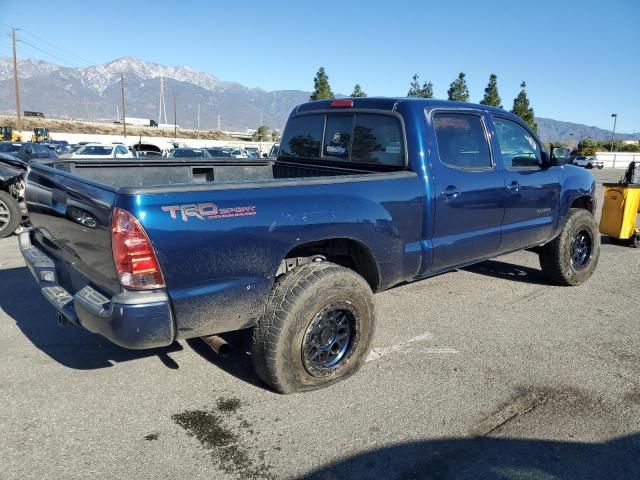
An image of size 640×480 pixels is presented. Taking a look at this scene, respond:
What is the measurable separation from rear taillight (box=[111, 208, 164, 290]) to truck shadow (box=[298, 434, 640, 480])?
127 centimetres

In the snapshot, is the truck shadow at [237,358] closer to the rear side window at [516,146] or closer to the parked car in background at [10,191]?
the rear side window at [516,146]

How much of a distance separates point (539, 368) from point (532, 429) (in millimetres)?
892

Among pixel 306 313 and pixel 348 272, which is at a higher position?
pixel 348 272

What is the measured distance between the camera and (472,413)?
123 inches

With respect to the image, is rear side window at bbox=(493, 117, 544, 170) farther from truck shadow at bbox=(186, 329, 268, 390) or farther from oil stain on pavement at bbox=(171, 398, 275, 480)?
oil stain on pavement at bbox=(171, 398, 275, 480)

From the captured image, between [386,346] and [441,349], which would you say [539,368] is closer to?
[441,349]

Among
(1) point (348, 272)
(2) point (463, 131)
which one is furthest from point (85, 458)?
(2) point (463, 131)

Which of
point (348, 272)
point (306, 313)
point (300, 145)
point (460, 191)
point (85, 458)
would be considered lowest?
point (85, 458)

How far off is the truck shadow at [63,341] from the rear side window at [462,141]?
2672 millimetres

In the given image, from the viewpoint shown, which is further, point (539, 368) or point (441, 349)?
point (441, 349)

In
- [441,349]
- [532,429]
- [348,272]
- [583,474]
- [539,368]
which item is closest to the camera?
[583,474]

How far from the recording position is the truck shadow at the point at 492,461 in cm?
256

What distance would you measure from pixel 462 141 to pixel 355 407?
2.41 metres

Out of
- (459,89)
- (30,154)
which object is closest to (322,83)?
(459,89)
